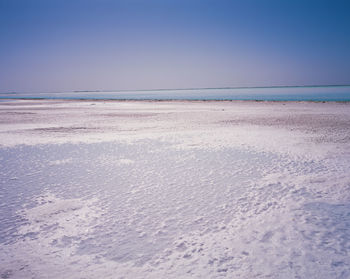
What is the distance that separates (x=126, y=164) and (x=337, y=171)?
4882 mm

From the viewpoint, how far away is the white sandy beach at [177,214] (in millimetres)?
2590

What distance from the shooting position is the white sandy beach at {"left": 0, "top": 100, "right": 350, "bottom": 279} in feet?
8.50

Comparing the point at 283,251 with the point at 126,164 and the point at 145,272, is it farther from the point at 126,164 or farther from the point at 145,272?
the point at 126,164

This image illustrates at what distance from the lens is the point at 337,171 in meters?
5.42

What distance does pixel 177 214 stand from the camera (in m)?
3.66

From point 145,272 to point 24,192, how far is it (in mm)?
3252

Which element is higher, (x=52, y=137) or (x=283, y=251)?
(x=52, y=137)

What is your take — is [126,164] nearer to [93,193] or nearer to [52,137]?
[93,193]

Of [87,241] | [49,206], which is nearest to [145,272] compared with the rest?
→ [87,241]

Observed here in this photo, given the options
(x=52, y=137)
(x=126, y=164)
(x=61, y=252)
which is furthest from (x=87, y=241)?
(x=52, y=137)

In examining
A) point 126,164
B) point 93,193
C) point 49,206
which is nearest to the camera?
point 49,206

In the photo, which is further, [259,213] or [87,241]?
[259,213]

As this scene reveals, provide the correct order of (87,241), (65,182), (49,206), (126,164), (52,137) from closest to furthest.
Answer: (87,241), (49,206), (65,182), (126,164), (52,137)

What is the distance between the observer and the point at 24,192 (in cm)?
455
